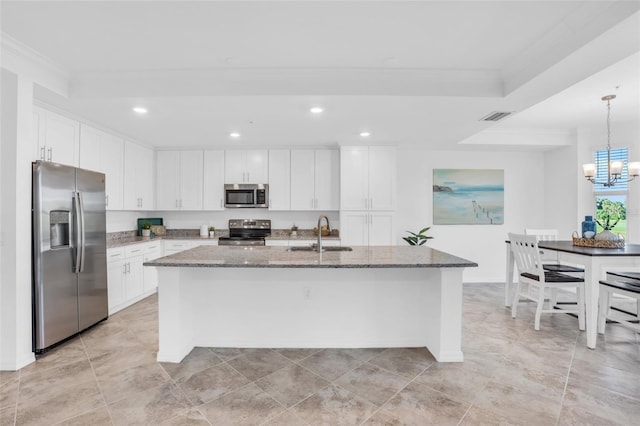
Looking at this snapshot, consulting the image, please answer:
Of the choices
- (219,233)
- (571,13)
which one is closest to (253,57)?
(571,13)

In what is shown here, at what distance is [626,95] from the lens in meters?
3.56

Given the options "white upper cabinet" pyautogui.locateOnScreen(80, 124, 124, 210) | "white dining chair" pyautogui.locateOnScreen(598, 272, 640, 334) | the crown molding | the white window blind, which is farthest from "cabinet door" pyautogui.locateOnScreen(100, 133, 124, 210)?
the white window blind

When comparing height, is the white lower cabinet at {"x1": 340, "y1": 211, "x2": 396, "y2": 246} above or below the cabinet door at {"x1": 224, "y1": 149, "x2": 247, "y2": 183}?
below

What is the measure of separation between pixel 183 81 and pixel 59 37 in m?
0.89

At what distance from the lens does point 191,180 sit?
17.7 ft

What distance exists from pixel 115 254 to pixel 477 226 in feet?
18.4

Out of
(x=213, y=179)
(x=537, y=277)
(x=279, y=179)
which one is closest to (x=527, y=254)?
(x=537, y=277)

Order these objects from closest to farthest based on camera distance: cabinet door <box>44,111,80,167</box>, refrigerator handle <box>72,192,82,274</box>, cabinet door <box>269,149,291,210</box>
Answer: refrigerator handle <box>72,192,82,274</box>
cabinet door <box>44,111,80,167</box>
cabinet door <box>269,149,291,210</box>

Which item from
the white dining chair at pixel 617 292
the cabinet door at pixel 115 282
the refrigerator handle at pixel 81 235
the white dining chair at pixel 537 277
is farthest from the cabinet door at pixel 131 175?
the white dining chair at pixel 617 292

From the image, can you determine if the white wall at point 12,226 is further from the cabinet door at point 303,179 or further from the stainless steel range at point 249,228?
the cabinet door at point 303,179

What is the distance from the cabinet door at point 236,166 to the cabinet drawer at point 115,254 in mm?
1906

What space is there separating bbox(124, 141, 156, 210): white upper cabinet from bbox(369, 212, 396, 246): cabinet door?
3.61 m

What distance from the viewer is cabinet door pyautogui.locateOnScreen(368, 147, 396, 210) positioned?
4957mm

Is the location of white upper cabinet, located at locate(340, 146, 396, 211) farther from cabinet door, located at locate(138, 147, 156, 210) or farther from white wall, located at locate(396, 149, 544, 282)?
cabinet door, located at locate(138, 147, 156, 210)
